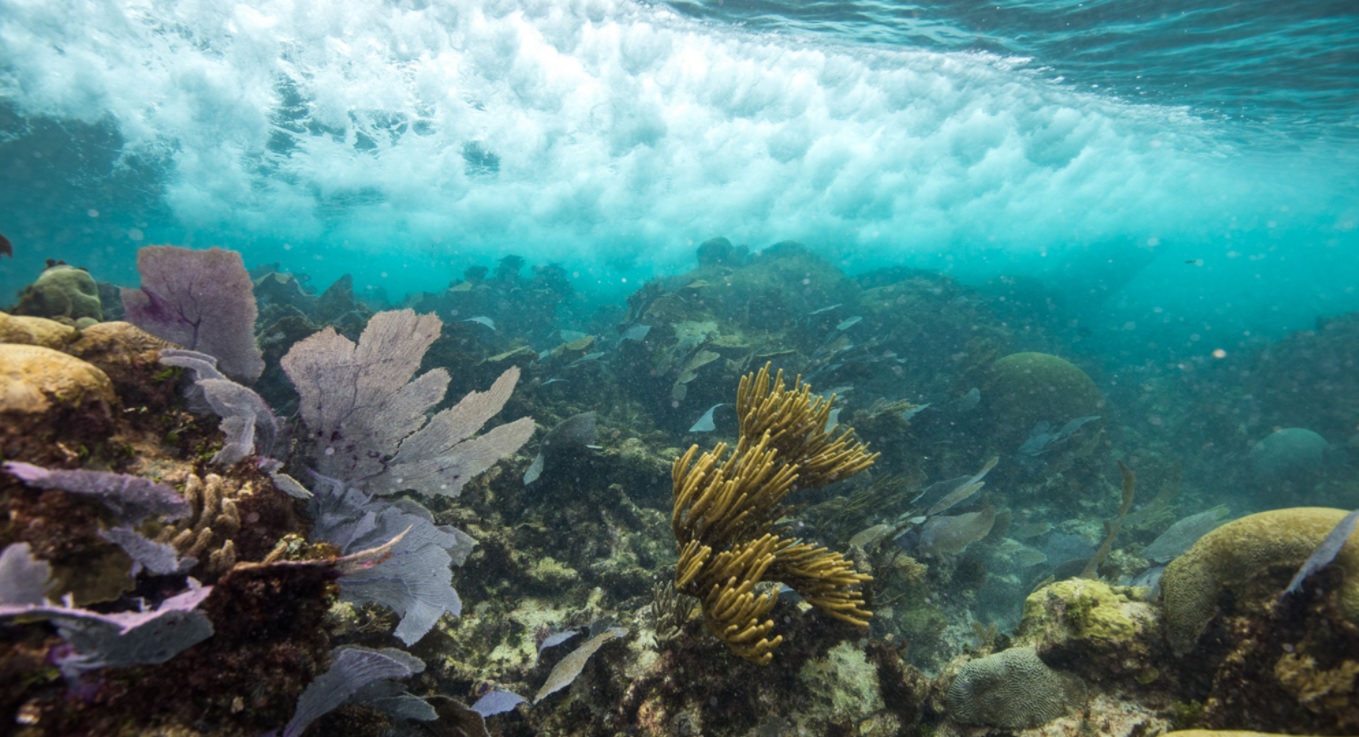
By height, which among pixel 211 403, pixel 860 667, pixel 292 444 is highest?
pixel 211 403

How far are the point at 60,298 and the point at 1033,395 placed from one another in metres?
14.8

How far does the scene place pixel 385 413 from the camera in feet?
9.77

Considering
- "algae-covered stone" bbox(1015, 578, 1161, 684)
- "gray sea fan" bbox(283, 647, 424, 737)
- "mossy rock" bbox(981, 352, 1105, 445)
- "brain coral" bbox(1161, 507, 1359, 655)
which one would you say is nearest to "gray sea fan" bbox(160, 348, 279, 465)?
"gray sea fan" bbox(283, 647, 424, 737)

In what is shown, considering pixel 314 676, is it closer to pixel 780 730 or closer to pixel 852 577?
pixel 780 730

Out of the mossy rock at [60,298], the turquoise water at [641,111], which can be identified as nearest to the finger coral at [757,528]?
the mossy rock at [60,298]

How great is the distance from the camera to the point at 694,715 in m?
2.79

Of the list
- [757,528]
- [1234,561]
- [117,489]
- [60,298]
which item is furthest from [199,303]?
[1234,561]

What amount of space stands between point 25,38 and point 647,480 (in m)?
23.9

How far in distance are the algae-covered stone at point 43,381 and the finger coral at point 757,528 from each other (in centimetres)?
245

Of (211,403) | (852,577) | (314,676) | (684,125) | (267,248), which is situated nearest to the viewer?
(314,676)

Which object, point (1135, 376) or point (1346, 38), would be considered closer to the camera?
point (1346, 38)

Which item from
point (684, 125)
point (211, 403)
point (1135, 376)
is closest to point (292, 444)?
point (211, 403)

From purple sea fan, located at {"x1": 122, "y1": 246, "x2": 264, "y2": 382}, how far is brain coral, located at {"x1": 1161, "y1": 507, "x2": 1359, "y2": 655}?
19.0ft

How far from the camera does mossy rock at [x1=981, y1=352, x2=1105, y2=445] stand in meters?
10.6
